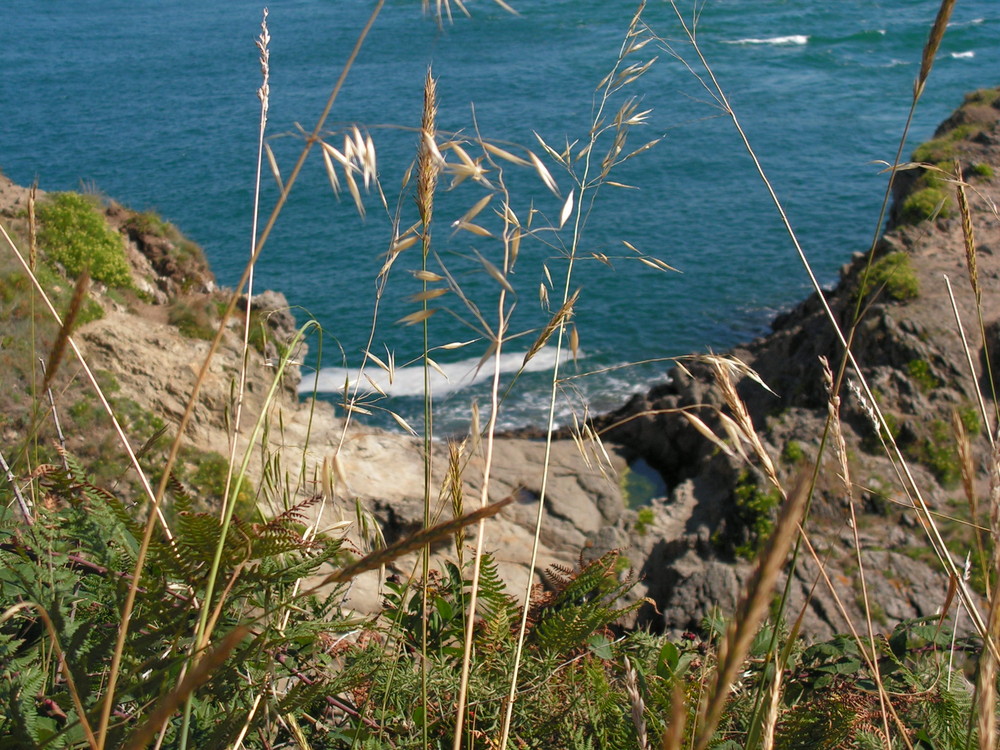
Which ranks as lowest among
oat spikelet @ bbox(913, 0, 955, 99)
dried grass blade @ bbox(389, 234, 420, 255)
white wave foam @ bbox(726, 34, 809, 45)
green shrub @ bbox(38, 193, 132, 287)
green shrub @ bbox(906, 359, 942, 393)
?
green shrub @ bbox(906, 359, 942, 393)

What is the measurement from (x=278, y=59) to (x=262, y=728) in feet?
149

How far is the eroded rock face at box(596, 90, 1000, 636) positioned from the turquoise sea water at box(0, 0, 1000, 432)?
9.86 ft

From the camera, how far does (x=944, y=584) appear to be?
7.25 metres

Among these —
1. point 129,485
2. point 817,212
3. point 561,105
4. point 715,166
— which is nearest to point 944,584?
point 129,485

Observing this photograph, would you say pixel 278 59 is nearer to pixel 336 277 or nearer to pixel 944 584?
pixel 336 277

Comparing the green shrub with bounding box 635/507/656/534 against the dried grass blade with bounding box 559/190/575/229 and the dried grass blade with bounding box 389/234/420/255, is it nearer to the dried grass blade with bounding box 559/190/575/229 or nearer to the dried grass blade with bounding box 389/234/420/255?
the dried grass blade with bounding box 559/190/575/229

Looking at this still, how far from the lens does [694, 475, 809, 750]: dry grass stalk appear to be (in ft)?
2.17

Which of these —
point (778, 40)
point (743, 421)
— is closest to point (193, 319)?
point (743, 421)

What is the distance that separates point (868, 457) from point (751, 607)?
8.93 metres

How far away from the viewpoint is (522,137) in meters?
30.3

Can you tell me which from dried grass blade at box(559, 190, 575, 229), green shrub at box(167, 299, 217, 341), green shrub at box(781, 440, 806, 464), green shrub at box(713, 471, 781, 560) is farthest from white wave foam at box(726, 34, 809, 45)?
dried grass blade at box(559, 190, 575, 229)

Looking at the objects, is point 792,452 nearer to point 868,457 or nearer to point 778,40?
point 868,457

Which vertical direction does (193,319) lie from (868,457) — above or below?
→ above

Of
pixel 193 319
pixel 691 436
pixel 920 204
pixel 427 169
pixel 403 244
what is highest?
Result: pixel 427 169
